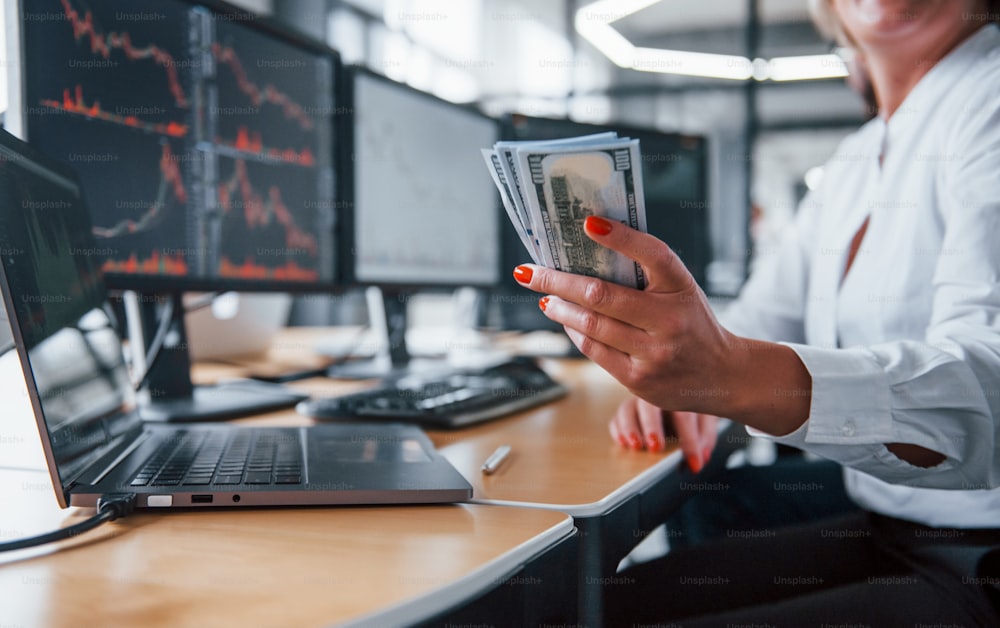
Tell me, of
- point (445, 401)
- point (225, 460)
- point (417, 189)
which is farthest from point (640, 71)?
point (225, 460)

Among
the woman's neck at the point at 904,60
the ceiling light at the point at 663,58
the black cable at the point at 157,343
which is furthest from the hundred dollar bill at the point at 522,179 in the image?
the ceiling light at the point at 663,58

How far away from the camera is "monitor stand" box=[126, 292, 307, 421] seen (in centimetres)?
103

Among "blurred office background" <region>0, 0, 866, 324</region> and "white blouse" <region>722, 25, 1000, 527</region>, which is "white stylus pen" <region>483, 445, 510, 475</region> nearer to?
"white blouse" <region>722, 25, 1000, 527</region>

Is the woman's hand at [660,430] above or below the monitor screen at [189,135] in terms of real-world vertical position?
below

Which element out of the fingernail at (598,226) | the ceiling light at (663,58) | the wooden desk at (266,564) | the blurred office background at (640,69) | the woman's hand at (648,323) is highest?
the blurred office background at (640,69)

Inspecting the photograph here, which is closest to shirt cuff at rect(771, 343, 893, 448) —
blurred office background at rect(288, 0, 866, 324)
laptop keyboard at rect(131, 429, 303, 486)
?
laptop keyboard at rect(131, 429, 303, 486)

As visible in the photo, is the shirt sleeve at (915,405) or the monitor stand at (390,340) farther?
the monitor stand at (390,340)

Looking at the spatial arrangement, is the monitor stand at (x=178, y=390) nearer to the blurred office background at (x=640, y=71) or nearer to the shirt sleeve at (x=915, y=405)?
the shirt sleeve at (x=915, y=405)

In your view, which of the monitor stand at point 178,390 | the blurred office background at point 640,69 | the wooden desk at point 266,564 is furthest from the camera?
the blurred office background at point 640,69

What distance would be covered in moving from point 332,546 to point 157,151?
0.69 meters

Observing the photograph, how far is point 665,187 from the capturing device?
5.78 feet

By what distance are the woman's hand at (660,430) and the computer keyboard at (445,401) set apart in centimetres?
18

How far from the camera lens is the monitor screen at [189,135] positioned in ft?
2.89

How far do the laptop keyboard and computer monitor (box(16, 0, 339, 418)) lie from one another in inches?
9.1
